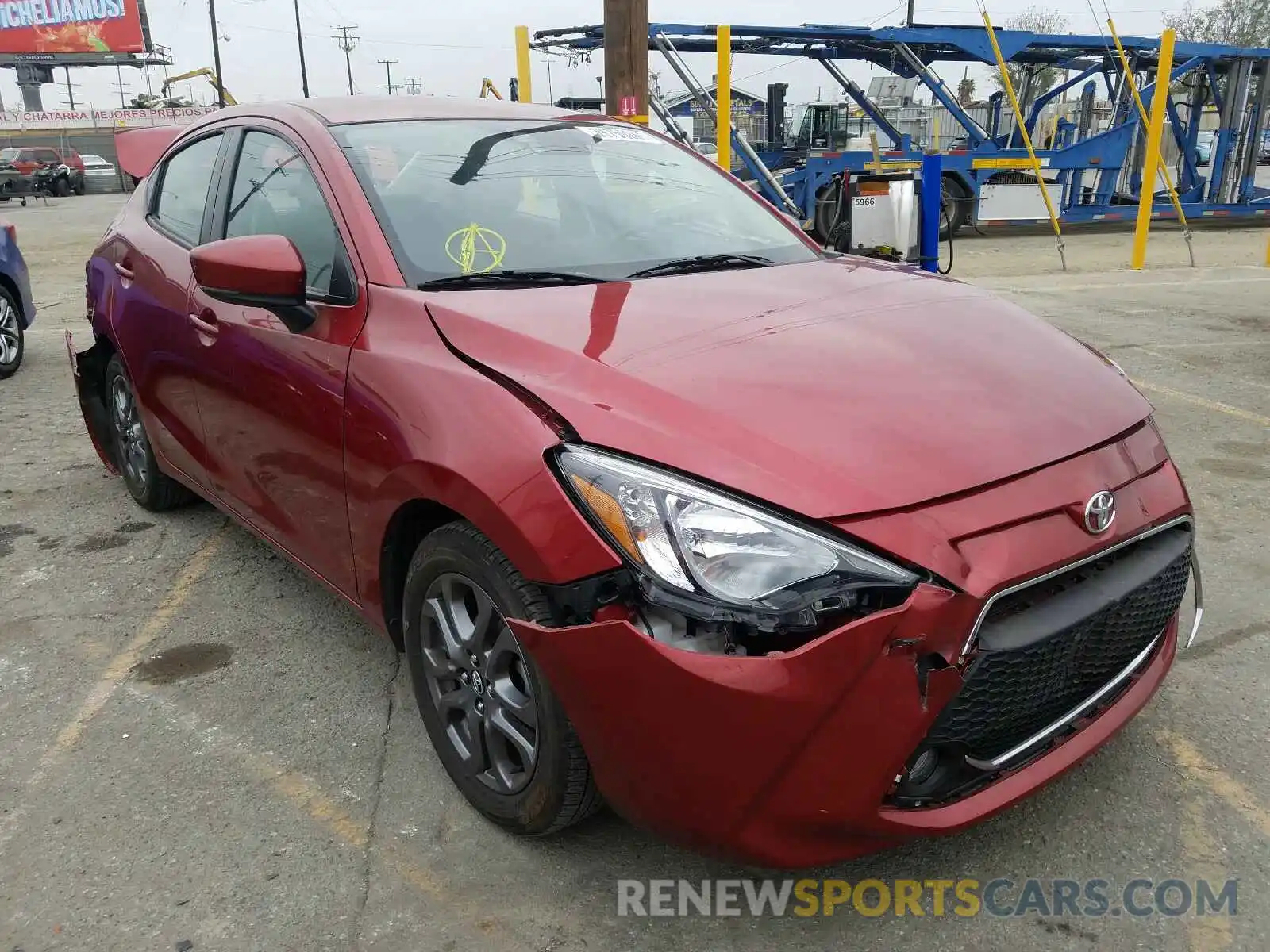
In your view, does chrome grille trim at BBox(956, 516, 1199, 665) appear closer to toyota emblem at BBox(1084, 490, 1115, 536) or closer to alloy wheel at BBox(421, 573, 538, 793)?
toyota emblem at BBox(1084, 490, 1115, 536)

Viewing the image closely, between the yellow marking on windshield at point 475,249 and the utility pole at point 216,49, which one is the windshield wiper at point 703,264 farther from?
the utility pole at point 216,49

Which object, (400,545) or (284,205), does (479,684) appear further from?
(284,205)

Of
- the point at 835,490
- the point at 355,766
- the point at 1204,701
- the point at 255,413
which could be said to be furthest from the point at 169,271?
the point at 1204,701

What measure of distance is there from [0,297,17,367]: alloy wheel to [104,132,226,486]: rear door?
3579 millimetres

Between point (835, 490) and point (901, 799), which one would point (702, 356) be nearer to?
point (835, 490)

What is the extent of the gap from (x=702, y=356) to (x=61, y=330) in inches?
339

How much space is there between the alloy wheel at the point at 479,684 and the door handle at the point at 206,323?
1343 mm

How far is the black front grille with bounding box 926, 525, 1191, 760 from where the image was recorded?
175 centimetres

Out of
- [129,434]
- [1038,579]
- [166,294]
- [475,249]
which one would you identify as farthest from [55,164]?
[1038,579]

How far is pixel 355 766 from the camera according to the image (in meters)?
2.57

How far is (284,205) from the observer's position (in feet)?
9.63

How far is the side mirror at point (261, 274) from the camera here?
2479 millimetres

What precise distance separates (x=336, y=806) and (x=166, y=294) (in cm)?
200

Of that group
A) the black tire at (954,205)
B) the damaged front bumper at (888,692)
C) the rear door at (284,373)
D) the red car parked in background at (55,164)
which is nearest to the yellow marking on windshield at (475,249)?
the rear door at (284,373)
